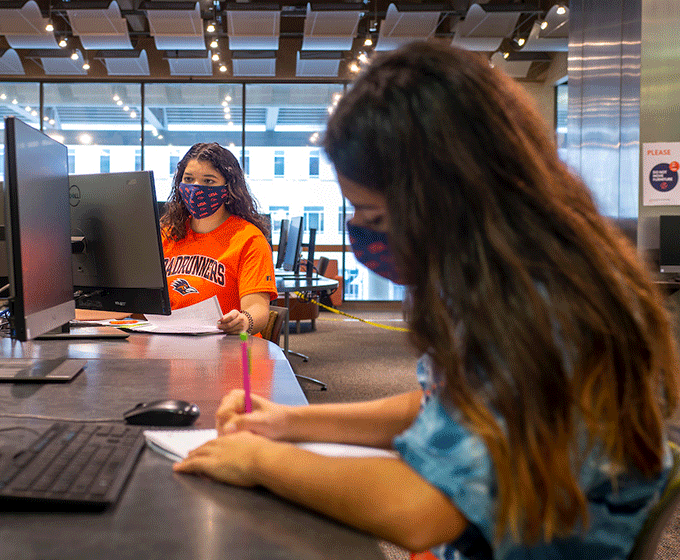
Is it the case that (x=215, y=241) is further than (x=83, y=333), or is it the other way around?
(x=215, y=241)

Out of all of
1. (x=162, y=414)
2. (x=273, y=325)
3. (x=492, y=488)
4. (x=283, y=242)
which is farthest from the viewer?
Answer: (x=283, y=242)

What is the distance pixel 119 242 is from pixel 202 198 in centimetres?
51

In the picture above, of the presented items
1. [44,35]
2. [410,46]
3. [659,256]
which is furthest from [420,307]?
[44,35]

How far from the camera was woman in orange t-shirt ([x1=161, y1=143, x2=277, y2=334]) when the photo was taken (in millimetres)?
2172

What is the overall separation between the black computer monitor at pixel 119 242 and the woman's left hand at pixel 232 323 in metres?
0.21

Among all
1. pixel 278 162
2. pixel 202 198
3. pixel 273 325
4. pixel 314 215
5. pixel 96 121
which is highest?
pixel 96 121

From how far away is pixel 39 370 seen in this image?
1277 mm

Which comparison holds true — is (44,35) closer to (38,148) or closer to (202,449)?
(38,148)

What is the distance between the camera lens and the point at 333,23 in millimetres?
6359

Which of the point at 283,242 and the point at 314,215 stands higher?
the point at 314,215

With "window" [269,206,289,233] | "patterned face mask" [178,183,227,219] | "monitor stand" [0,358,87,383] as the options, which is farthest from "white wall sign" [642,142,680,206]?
"window" [269,206,289,233]

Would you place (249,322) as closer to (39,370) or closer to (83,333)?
(83,333)

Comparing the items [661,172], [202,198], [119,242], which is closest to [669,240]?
[661,172]

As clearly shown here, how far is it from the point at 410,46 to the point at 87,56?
28.7 feet
